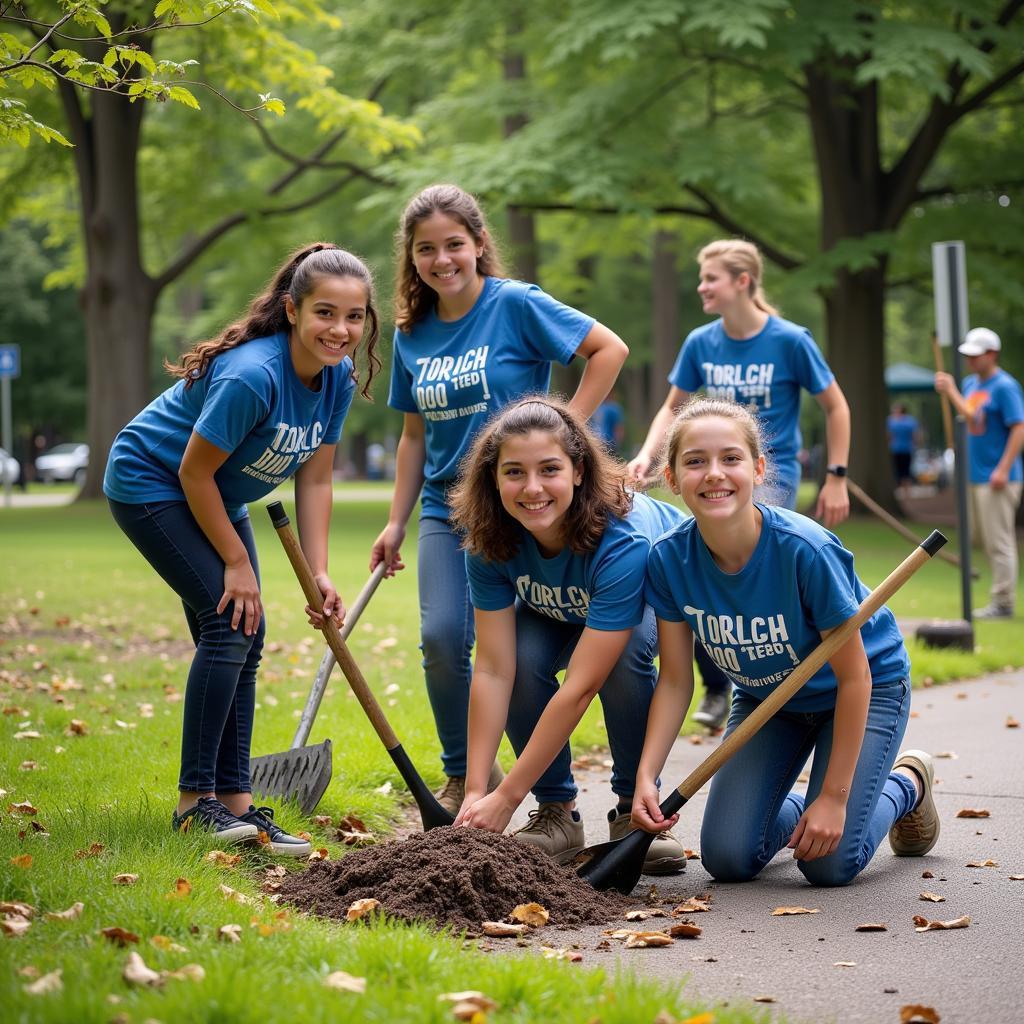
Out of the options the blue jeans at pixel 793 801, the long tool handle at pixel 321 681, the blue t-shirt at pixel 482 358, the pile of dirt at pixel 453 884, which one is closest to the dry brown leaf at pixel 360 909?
the pile of dirt at pixel 453 884

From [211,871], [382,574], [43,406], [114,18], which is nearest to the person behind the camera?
[211,871]

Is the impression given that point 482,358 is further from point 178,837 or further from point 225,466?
point 178,837

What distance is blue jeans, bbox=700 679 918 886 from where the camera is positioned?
4262 millimetres

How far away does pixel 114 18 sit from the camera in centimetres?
1706

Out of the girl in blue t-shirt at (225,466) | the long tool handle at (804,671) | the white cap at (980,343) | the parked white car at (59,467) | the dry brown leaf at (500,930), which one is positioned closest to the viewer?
the dry brown leaf at (500,930)

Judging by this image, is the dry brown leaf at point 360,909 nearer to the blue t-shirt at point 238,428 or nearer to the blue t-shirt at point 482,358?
the blue t-shirt at point 238,428

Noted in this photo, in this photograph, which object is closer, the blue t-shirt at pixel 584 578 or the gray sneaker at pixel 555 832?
the blue t-shirt at pixel 584 578

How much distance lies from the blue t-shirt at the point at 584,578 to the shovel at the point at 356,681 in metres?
0.45

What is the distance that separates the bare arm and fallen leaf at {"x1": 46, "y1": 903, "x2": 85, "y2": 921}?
2.37 m

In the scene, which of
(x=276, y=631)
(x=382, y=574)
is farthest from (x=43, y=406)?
(x=382, y=574)

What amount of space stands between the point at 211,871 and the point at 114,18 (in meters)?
15.3

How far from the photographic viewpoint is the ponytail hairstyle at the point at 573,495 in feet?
14.0

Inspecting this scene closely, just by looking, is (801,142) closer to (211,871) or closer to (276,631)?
(276,631)

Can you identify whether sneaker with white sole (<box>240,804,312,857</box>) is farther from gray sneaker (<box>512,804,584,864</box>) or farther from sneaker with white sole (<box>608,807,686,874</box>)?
sneaker with white sole (<box>608,807,686,874</box>)
